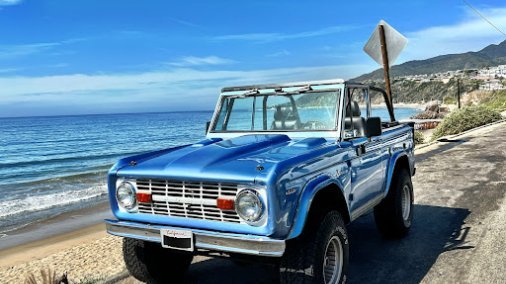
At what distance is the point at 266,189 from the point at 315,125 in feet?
5.96

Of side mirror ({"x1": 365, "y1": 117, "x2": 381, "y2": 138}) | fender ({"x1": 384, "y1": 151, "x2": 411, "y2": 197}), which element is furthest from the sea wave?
side mirror ({"x1": 365, "y1": 117, "x2": 381, "y2": 138})

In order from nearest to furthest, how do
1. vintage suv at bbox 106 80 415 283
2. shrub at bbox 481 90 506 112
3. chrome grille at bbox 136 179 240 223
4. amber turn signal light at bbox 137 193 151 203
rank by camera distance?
vintage suv at bbox 106 80 415 283, chrome grille at bbox 136 179 240 223, amber turn signal light at bbox 137 193 151 203, shrub at bbox 481 90 506 112

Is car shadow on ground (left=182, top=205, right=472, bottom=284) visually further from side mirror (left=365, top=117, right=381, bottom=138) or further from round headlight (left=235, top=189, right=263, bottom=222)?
round headlight (left=235, top=189, right=263, bottom=222)

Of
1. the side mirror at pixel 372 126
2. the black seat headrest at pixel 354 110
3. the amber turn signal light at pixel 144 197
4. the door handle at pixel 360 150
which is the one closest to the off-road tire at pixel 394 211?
the black seat headrest at pixel 354 110

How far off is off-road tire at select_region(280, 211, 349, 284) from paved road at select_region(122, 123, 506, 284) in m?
1.28

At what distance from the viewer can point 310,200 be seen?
Result: 11.7 ft

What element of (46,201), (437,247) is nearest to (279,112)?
(437,247)

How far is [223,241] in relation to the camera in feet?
11.1

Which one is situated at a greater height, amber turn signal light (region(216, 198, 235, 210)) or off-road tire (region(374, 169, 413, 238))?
amber turn signal light (region(216, 198, 235, 210))

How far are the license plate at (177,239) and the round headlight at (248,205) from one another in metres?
0.44

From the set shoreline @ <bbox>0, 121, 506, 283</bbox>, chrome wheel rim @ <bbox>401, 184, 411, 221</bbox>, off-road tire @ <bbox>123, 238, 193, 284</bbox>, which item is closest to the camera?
off-road tire @ <bbox>123, 238, 193, 284</bbox>

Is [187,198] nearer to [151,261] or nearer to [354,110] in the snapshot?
[151,261]

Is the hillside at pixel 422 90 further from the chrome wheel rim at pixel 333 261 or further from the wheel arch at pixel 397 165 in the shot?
the chrome wheel rim at pixel 333 261

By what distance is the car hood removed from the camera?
136 inches
